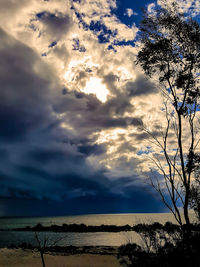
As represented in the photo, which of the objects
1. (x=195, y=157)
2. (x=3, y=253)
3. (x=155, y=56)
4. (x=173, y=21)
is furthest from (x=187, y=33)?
(x=3, y=253)

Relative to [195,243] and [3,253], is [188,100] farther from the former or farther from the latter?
[3,253]

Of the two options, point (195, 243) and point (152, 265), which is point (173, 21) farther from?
point (152, 265)

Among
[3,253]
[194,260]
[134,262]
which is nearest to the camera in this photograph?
[194,260]

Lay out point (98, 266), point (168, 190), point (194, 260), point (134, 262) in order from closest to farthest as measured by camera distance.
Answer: point (194, 260)
point (134, 262)
point (168, 190)
point (98, 266)

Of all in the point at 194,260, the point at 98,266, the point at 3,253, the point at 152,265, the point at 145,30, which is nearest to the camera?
the point at 194,260

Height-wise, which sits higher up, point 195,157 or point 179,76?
point 179,76

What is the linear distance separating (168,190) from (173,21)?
12626 mm

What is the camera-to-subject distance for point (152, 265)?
35.8 ft

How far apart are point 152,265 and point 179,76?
12738 millimetres

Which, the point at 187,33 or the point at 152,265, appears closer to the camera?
the point at 152,265

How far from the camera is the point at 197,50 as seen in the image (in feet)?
50.2

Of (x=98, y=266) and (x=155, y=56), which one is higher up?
(x=155, y=56)

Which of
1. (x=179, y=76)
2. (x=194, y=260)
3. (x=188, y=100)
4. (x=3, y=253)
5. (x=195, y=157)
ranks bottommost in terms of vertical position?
(x=3, y=253)

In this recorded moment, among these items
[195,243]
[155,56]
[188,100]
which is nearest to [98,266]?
[195,243]
